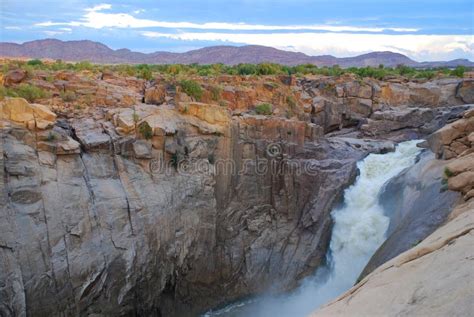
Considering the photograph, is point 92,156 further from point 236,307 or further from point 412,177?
point 412,177

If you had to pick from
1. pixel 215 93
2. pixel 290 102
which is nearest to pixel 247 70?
pixel 290 102

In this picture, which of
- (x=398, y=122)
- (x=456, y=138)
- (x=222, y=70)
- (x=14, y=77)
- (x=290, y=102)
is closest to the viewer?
(x=456, y=138)

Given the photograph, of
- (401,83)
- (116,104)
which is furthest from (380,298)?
(401,83)

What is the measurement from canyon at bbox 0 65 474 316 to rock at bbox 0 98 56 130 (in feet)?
0.14

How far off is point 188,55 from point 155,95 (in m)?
78.7

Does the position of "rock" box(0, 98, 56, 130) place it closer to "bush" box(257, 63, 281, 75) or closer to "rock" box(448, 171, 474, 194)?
"rock" box(448, 171, 474, 194)

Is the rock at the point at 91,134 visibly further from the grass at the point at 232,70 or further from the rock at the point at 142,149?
the grass at the point at 232,70

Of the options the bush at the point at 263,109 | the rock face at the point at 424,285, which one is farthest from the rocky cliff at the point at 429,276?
the bush at the point at 263,109

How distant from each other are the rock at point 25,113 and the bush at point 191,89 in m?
7.41

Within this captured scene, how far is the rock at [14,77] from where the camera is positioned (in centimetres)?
1950

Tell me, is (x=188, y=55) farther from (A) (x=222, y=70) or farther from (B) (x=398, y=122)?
(B) (x=398, y=122)

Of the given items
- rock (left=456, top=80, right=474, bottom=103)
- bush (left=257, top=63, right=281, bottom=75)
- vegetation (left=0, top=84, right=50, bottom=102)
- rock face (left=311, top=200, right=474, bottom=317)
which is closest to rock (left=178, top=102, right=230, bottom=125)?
vegetation (left=0, top=84, right=50, bottom=102)

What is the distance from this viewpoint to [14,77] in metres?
19.7

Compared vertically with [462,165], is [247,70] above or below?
above
